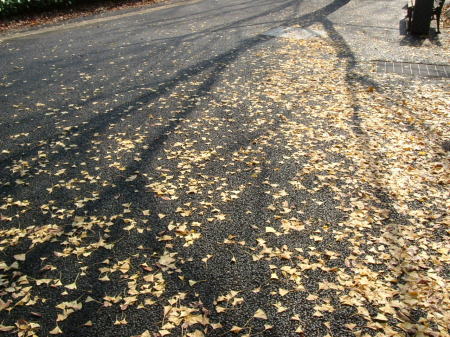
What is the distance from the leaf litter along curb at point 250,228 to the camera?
312 centimetres

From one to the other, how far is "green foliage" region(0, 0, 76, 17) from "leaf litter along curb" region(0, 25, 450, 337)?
10.6m

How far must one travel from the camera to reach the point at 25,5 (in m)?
14.2

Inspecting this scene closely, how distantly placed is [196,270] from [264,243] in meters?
0.72

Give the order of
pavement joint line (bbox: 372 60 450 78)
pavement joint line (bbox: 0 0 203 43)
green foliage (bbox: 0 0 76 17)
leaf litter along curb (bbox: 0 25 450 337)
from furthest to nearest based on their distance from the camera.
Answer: green foliage (bbox: 0 0 76 17)
pavement joint line (bbox: 0 0 203 43)
pavement joint line (bbox: 372 60 450 78)
leaf litter along curb (bbox: 0 25 450 337)

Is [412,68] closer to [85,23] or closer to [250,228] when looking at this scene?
[250,228]

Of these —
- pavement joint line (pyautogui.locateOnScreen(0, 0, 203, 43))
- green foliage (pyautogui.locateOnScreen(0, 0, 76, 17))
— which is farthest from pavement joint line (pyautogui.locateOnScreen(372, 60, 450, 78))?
green foliage (pyautogui.locateOnScreen(0, 0, 76, 17))

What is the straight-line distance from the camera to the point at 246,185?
187 inches

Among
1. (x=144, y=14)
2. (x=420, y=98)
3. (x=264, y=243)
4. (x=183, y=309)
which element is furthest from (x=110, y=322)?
(x=144, y=14)

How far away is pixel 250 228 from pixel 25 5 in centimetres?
1417

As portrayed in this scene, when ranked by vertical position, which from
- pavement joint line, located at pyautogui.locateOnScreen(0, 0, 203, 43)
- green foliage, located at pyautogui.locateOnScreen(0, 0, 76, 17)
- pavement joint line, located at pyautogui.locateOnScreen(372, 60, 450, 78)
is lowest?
pavement joint line, located at pyautogui.locateOnScreen(372, 60, 450, 78)

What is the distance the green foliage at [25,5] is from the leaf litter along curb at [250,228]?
1056 centimetres

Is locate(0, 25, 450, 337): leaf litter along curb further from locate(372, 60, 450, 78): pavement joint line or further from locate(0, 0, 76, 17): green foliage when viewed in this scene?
locate(0, 0, 76, 17): green foliage

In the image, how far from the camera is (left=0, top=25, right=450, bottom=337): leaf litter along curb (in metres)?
3.12

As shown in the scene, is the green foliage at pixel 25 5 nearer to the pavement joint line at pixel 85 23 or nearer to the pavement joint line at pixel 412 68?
the pavement joint line at pixel 85 23
